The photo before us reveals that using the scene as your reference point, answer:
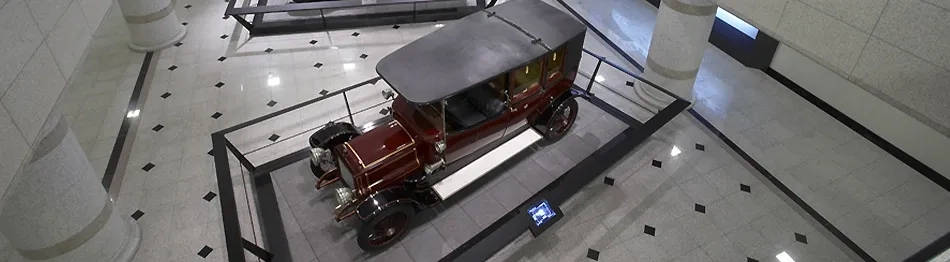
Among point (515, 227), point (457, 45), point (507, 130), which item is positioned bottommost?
point (515, 227)

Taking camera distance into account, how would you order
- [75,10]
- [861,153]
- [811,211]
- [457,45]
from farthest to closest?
1. [861,153]
2. [811,211]
3. [457,45]
4. [75,10]

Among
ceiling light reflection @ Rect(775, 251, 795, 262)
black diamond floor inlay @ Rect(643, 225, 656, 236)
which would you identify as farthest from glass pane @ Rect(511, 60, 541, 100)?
ceiling light reflection @ Rect(775, 251, 795, 262)

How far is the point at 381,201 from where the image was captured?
16.8 ft

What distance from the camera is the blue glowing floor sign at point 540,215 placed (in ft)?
17.3

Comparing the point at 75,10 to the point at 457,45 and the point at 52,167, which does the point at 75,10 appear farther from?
the point at 457,45

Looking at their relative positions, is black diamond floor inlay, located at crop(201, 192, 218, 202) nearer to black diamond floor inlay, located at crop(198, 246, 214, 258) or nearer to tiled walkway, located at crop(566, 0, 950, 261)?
black diamond floor inlay, located at crop(198, 246, 214, 258)

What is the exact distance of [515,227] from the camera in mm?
5234

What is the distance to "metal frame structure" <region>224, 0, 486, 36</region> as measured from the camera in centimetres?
915

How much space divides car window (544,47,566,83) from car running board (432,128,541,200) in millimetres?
727

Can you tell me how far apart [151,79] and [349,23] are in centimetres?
332

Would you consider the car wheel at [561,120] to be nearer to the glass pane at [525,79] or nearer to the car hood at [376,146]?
the glass pane at [525,79]

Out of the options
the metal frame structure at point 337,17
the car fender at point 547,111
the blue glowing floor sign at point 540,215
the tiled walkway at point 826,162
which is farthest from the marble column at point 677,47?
the metal frame structure at point 337,17

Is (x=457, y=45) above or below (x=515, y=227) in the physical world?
above

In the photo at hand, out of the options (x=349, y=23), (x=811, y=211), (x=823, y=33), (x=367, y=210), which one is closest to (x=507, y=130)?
(x=367, y=210)
